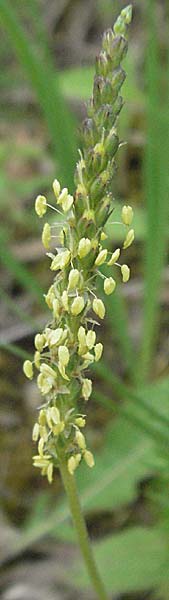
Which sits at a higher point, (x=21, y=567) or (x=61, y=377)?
(x=21, y=567)

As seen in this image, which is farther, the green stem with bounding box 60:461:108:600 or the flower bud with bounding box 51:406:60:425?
the green stem with bounding box 60:461:108:600

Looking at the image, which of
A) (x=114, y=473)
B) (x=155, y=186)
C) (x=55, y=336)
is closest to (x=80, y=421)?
(x=55, y=336)

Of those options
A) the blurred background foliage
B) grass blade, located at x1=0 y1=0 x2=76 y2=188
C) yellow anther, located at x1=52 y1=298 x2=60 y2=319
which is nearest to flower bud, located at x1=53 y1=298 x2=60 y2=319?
yellow anther, located at x1=52 y1=298 x2=60 y2=319

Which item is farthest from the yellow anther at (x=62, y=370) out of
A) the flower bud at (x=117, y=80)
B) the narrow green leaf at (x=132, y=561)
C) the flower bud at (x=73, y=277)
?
the narrow green leaf at (x=132, y=561)

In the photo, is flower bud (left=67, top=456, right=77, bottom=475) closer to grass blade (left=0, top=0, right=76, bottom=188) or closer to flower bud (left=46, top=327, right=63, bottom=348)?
flower bud (left=46, top=327, right=63, bottom=348)

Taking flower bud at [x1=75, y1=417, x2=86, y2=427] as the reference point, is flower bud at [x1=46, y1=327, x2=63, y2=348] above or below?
above

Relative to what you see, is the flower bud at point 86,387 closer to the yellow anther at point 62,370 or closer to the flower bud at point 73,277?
the yellow anther at point 62,370

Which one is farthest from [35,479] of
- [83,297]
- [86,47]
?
[86,47]

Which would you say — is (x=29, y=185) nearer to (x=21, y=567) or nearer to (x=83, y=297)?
(x=21, y=567)
